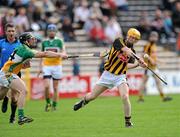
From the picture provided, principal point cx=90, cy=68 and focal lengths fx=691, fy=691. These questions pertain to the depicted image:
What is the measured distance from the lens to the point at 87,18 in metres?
30.7

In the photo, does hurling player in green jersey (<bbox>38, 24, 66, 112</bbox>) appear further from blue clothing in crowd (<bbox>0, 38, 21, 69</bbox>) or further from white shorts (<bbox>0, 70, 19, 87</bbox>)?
white shorts (<bbox>0, 70, 19, 87</bbox>)

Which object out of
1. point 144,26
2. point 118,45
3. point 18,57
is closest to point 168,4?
point 144,26

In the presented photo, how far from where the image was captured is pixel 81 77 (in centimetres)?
2783

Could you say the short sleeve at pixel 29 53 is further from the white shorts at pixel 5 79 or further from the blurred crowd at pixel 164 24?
the blurred crowd at pixel 164 24

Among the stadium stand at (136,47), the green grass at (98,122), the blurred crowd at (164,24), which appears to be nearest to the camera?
the green grass at (98,122)

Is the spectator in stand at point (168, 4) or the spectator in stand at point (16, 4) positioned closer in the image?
the spectator in stand at point (16, 4)

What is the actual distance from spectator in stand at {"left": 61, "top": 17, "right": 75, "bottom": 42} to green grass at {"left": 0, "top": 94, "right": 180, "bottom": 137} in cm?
815

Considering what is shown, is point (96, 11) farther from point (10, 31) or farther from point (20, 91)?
point (20, 91)

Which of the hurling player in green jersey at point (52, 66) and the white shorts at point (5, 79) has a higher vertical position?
the hurling player in green jersey at point (52, 66)

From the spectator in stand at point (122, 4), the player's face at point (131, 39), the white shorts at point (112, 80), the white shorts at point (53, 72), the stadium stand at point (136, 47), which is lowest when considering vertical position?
the white shorts at point (112, 80)

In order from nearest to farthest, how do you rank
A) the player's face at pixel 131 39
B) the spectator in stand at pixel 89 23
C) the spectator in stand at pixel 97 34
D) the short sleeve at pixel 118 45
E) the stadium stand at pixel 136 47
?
the short sleeve at pixel 118 45
the player's face at pixel 131 39
the stadium stand at pixel 136 47
the spectator in stand at pixel 89 23
the spectator in stand at pixel 97 34

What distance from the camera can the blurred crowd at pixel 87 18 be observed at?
29219mm

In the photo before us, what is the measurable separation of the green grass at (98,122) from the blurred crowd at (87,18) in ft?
26.1

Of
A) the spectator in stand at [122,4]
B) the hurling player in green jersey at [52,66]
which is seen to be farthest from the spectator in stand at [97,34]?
the hurling player in green jersey at [52,66]
